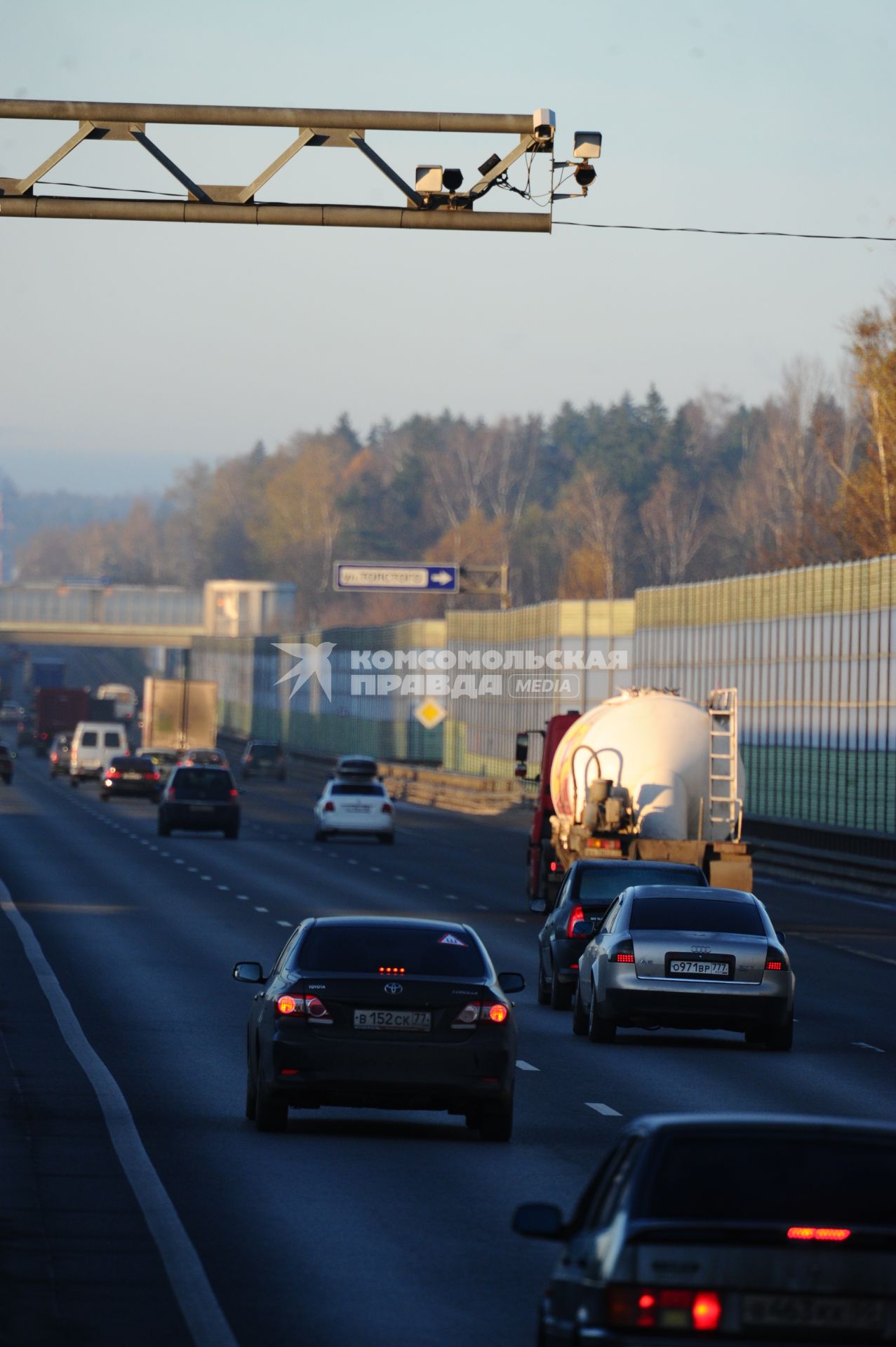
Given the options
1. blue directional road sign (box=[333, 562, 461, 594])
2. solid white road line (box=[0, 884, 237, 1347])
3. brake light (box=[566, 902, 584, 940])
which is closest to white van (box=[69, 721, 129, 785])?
blue directional road sign (box=[333, 562, 461, 594])

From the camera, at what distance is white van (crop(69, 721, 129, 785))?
281ft

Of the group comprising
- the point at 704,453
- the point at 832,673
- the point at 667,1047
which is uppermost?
the point at 704,453

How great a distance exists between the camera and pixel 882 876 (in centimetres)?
4403

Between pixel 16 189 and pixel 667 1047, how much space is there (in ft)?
28.8

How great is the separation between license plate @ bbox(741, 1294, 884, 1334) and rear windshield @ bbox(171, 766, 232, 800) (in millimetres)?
50347

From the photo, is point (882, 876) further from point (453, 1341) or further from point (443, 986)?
point (453, 1341)

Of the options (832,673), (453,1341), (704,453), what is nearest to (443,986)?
(453,1341)

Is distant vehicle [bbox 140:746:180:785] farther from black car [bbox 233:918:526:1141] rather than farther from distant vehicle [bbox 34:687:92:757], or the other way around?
black car [bbox 233:918:526:1141]

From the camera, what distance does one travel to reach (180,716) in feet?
290

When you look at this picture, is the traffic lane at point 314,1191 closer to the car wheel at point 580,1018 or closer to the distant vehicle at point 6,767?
the car wheel at point 580,1018

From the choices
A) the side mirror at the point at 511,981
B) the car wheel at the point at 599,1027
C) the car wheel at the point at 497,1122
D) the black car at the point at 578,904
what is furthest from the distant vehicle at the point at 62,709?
the car wheel at the point at 497,1122

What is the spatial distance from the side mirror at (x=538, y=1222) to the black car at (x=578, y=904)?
15.5 m

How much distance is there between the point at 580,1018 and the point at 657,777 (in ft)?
43.9

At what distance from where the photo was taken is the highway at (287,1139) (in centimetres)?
934
